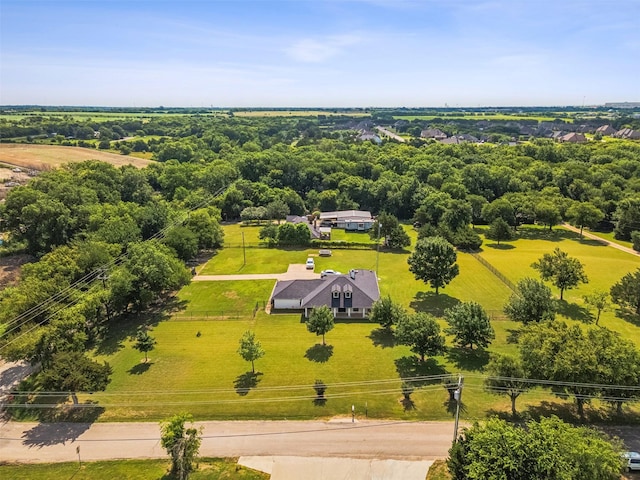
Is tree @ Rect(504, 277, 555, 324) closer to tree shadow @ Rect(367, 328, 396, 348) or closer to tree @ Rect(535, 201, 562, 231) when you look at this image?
tree shadow @ Rect(367, 328, 396, 348)

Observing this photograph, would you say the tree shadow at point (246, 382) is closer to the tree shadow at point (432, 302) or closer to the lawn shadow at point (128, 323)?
the lawn shadow at point (128, 323)

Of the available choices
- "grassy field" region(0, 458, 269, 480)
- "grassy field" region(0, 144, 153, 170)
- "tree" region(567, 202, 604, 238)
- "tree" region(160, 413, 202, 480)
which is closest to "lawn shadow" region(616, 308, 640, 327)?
"tree" region(567, 202, 604, 238)

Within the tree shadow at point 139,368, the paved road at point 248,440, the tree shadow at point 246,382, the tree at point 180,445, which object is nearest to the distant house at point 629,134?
the paved road at point 248,440

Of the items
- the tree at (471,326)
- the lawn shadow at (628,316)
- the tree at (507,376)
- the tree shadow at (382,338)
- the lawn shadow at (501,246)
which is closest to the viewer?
the tree at (507,376)

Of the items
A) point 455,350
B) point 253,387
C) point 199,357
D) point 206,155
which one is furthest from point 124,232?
point 206,155

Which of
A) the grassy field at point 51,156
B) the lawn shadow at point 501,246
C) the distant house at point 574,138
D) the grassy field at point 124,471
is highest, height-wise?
the distant house at point 574,138

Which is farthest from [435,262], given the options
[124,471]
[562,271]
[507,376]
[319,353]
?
[124,471]
